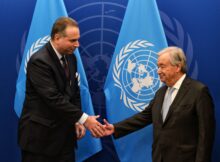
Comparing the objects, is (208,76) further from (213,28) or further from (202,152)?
(202,152)

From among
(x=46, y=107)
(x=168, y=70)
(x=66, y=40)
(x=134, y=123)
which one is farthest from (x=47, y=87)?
(x=168, y=70)

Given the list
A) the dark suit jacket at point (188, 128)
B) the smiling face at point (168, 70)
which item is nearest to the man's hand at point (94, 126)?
the dark suit jacket at point (188, 128)

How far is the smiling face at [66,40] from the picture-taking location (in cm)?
276

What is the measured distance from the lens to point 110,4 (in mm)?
3404

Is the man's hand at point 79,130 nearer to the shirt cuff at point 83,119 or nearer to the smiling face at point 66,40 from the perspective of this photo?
the shirt cuff at point 83,119

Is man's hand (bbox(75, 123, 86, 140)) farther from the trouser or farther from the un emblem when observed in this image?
the un emblem

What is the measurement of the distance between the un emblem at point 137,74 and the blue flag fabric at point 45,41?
0.31 metres

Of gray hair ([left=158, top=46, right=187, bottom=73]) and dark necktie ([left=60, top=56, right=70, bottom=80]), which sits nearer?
gray hair ([left=158, top=46, right=187, bottom=73])

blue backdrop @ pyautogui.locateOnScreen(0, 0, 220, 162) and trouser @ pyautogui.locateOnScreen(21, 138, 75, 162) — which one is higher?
blue backdrop @ pyautogui.locateOnScreen(0, 0, 220, 162)

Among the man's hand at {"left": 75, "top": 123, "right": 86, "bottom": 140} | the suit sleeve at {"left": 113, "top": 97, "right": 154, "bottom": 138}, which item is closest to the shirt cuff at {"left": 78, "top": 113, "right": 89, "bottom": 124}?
the man's hand at {"left": 75, "top": 123, "right": 86, "bottom": 140}

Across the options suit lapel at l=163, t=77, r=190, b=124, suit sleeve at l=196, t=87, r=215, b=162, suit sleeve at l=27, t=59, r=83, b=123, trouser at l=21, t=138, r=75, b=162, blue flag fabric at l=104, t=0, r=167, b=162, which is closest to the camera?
suit sleeve at l=196, t=87, r=215, b=162

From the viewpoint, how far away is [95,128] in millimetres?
2955

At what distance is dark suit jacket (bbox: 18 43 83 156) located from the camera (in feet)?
8.96

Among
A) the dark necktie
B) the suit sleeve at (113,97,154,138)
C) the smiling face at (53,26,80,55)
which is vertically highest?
the smiling face at (53,26,80,55)
